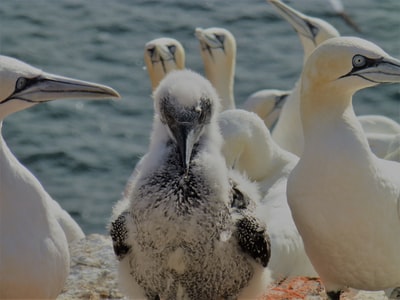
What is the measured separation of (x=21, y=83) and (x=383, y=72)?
1.75 metres

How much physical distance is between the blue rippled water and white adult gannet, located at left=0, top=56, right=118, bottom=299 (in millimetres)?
6619

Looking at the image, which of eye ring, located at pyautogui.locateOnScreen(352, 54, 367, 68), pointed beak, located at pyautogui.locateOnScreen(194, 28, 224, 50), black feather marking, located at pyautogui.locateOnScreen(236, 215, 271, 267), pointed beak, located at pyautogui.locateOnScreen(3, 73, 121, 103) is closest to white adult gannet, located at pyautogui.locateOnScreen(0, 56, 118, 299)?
pointed beak, located at pyautogui.locateOnScreen(3, 73, 121, 103)

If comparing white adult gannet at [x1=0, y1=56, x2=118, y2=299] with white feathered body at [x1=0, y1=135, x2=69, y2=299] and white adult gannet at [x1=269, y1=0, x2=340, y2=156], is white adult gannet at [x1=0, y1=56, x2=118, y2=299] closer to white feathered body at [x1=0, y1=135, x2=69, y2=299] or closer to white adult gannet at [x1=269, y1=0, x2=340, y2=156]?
white feathered body at [x1=0, y1=135, x2=69, y2=299]

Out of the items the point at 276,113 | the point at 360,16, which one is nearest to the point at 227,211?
the point at 276,113

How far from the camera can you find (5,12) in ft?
55.5

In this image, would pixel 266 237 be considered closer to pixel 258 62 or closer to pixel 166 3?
pixel 258 62

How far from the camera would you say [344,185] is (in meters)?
6.41

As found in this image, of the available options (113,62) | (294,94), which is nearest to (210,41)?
(294,94)

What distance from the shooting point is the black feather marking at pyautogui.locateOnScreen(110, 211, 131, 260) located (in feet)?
20.4

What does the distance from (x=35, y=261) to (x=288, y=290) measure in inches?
68.1

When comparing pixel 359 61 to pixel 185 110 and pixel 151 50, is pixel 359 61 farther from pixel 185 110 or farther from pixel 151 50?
pixel 151 50

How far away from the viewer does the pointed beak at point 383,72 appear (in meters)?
6.50

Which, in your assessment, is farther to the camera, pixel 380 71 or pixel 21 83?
pixel 380 71

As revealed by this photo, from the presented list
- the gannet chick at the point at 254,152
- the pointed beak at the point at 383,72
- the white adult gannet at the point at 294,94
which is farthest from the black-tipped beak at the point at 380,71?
the white adult gannet at the point at 294,94
